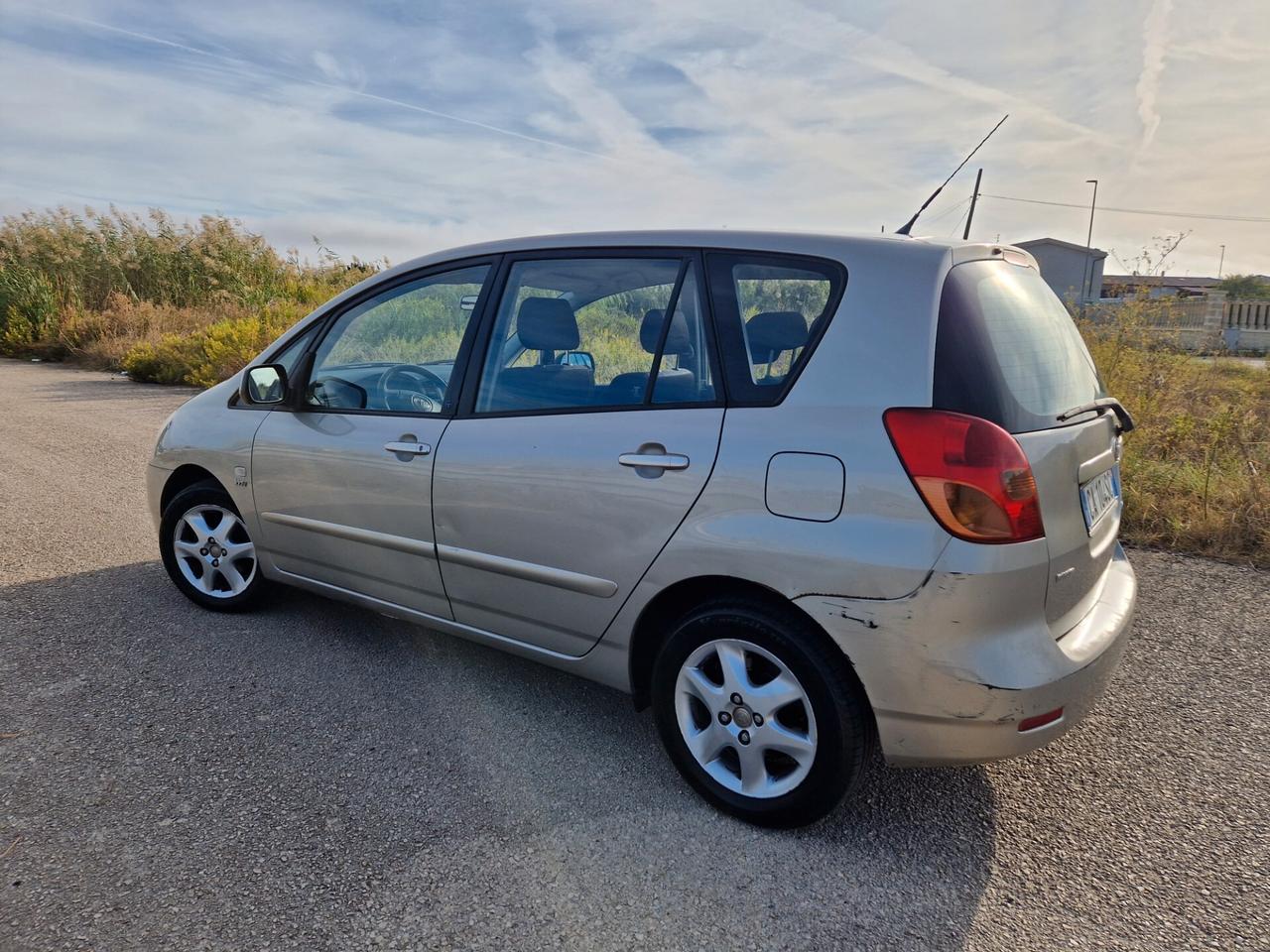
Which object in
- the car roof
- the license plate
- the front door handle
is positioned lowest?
the license plate

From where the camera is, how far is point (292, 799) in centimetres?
262

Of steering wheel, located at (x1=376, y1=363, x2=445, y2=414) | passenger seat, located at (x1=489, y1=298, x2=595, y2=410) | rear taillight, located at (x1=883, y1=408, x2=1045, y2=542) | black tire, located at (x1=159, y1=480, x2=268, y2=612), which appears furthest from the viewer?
black tire, located at (x1=159, y1=480, x2=268, y2=612)

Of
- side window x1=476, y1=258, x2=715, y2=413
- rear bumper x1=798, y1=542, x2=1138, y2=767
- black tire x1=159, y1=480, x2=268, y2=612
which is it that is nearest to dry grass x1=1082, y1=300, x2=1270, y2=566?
rear bumper x1=798, y1=542, x2=1138, y2=767

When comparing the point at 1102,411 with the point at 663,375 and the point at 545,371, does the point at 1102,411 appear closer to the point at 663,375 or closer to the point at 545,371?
the point at 663,375

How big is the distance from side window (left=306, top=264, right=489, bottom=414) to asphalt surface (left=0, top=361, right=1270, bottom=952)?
110cm

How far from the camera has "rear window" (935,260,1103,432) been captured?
7.16 feet

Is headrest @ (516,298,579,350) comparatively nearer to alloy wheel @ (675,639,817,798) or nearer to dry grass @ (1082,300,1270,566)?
alloy wheel @ (675,639,817,798)

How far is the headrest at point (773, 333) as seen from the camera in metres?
2.43

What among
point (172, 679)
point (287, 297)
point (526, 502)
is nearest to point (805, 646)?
point (526, 502)

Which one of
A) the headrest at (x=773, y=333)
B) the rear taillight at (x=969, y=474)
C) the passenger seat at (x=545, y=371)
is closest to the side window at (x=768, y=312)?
the headrest at (x=773, y=333)

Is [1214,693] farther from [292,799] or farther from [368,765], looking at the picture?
[292,799]

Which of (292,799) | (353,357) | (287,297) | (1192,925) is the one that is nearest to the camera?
(1192,925)

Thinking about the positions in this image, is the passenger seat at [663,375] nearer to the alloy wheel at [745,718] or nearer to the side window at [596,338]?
the side window at [596,338]

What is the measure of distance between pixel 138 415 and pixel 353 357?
297 inches
